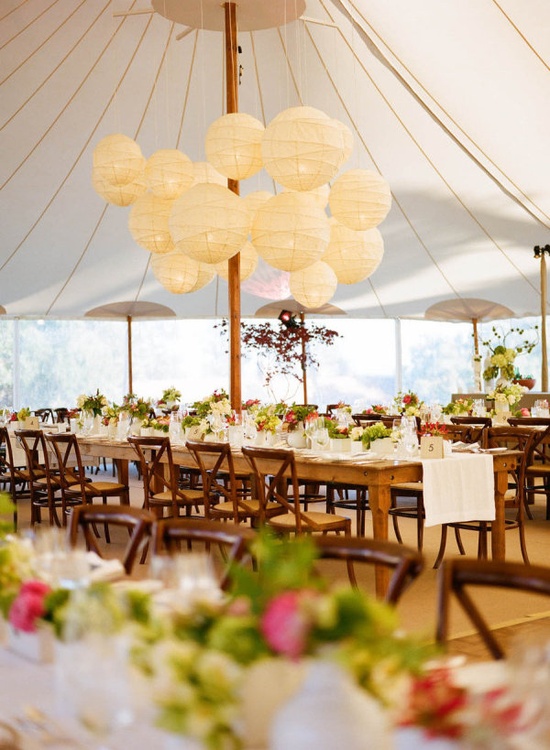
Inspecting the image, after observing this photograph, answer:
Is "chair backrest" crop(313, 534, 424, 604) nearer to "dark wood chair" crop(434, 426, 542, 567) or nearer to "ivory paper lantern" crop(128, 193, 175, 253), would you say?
"dark wood chair" crop(434, 426, 542, 567)

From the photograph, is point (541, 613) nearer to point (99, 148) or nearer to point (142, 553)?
point (142, 553)

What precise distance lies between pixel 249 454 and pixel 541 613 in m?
1.72

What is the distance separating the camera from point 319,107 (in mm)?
10406

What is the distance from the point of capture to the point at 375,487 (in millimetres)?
4926

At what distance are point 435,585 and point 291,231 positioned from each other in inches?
97.3

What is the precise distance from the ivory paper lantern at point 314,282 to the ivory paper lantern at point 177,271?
84 centimetres

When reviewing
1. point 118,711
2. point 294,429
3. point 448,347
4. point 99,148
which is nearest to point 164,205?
point 99,148

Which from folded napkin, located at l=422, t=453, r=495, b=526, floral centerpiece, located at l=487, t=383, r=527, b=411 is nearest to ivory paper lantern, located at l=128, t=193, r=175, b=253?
folded napkin, located at l=422, t=453, r=495, b=526

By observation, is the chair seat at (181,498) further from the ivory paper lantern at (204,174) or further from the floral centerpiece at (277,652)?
the floral centerpiece at (277,652)

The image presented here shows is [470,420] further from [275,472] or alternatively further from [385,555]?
[385,555]

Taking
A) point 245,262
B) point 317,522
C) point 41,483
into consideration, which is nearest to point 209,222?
point 245,262

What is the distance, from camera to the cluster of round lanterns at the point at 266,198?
20.0 ft

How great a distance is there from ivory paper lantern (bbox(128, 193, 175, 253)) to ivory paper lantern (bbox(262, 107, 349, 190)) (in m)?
1.40

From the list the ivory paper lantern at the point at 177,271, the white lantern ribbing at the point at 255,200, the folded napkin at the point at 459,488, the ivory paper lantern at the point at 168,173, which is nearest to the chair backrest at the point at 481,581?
the folded napkin at the point at 459,488
